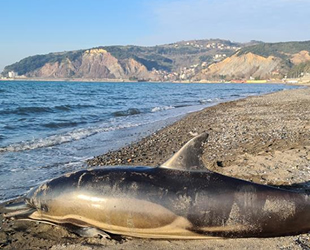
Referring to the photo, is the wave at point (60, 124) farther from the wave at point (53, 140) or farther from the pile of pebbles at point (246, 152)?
the pile of pebbles at point (246, 152)

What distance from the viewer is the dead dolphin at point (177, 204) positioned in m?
4.50

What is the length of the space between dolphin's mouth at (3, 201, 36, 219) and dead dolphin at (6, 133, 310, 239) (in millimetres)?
428

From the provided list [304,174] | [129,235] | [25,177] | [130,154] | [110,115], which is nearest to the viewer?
[129,235]

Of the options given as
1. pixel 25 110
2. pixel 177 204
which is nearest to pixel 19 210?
pixel 177 204

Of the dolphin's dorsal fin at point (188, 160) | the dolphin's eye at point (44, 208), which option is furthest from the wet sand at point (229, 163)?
the dolphin's dorsal fin at point (188, 160)

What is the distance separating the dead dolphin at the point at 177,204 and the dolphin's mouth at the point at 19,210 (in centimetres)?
43

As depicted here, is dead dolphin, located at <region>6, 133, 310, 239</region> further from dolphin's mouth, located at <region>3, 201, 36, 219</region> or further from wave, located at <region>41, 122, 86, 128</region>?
wave, located at <region>41, 122, 86, 128</region>

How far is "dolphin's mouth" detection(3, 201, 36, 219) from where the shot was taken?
5.57 metres

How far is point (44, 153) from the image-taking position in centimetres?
1158

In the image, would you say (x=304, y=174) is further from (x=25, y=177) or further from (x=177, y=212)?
(x=25, y=177)

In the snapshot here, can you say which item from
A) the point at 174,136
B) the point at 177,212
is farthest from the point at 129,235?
the point at 174,136

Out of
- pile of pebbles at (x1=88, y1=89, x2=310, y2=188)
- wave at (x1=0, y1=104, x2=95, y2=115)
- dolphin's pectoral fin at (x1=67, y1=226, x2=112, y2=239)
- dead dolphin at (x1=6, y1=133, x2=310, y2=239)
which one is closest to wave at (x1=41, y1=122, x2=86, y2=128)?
wave at (x1=0, y1=104, x2=95, y2=115)

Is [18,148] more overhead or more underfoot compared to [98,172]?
more underfoot

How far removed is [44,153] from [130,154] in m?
3.40
